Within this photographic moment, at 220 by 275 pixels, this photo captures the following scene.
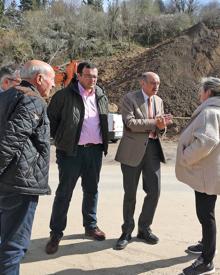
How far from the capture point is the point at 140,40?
33469mm

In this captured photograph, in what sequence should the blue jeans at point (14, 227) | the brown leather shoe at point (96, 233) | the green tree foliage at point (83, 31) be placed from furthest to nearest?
1. the green tree foliage at point (83, 31)
2. the brown leather shoe at point (96, 233)
3. the blue jeans at point (14, 227)

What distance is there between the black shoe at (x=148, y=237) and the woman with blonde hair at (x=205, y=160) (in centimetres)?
89

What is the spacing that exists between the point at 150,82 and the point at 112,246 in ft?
5.89

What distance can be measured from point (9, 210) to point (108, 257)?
5.32ft

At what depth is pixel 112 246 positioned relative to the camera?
516 cm

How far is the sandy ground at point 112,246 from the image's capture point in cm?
456

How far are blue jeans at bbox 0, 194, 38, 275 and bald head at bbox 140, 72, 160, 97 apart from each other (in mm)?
2120

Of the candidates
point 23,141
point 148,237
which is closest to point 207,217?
point 148,237

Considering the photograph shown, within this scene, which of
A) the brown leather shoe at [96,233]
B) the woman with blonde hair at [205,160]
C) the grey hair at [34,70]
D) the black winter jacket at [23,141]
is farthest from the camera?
the brown leather shoe at [96,233]

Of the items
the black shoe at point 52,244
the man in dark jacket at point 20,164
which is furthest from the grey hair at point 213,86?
the black shoe at point 52,244

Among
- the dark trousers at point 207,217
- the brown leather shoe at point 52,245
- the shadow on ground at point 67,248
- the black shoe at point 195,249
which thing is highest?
the dark trousers at point 207,217

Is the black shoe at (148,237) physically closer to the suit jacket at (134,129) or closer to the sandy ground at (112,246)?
the sandy ground at (112,246)

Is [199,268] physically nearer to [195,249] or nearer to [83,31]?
[195,249]

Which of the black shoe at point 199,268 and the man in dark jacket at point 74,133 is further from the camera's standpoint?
the man in dark jacket at point 74,133
